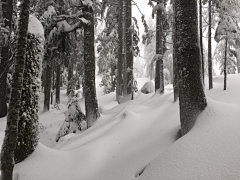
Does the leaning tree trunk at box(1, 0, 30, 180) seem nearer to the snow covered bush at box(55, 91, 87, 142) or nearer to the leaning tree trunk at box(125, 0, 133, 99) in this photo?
the snow covered bush at box(55, 91, 87, 142)

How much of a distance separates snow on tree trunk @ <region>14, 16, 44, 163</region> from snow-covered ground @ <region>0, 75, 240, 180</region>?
10.6 inches

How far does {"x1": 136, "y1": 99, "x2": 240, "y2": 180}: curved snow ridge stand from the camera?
2535 millimetres

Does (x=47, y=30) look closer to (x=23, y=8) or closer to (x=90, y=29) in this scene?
(x=90, y=29)

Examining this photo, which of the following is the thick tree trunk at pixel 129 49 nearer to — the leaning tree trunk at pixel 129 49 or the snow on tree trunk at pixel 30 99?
the leaning tree trunk at pixel 129 49

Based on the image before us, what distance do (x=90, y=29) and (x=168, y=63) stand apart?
19.9m

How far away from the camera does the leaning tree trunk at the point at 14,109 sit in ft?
11.0

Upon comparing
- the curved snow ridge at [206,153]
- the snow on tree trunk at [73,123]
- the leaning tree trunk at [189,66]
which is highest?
the leaning tree trunk at [189,66]

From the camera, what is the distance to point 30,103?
14.7 ft

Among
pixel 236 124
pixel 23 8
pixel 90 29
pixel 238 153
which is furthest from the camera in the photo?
pixel 90 29

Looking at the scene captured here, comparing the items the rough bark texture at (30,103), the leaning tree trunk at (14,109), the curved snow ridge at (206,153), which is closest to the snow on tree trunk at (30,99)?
the rough bark texture at (30,103)

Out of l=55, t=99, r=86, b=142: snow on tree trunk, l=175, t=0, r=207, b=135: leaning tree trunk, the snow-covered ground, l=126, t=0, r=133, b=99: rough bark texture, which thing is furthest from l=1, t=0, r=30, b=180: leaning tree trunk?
l=126, t=0, r=133, b=99: rough bark texture

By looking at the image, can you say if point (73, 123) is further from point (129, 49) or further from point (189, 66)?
point (189, 66)

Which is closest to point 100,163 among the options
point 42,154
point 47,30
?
point 42,154

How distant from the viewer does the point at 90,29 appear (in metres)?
8.09
